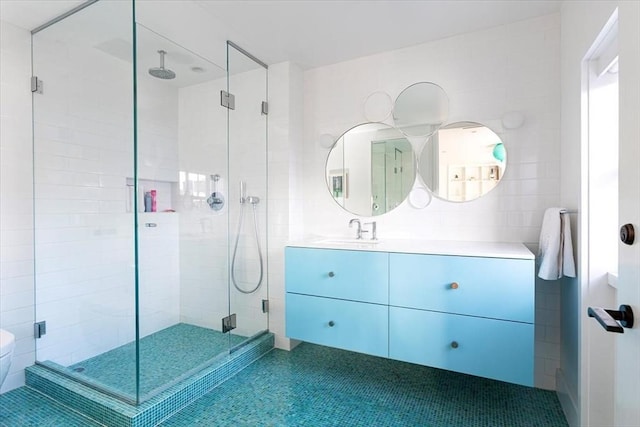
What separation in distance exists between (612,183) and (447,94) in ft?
3.91

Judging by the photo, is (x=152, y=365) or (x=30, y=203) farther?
(x=30, y=203)

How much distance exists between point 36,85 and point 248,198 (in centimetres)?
160

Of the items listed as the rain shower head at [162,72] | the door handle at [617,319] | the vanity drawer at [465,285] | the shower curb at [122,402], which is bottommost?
the shower curb at [122,402]

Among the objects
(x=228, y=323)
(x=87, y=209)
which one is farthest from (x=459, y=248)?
(x=87, y=209)

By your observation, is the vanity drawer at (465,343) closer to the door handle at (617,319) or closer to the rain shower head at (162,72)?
the door handle at (617,319)

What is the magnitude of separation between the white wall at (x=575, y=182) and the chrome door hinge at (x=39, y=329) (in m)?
3.20

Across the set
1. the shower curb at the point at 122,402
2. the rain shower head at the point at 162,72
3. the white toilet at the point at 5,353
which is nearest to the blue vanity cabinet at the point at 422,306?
the shower curb at the point at 122,402

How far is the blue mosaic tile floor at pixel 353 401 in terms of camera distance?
69.5 inches

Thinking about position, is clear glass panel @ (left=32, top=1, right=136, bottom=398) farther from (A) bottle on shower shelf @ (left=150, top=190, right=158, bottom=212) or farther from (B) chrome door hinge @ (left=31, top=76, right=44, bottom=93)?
(A) bottle on shower shelf @ (left=150, top=190, right=158, bottom=212)

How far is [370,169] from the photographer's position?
8.69 ft

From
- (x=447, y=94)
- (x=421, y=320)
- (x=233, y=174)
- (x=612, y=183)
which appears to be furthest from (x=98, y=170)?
(x=612, y=183)

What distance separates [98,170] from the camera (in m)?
2.39

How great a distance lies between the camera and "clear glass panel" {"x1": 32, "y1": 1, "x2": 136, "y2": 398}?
2.18 metres

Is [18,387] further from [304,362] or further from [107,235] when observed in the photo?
[304,362]
